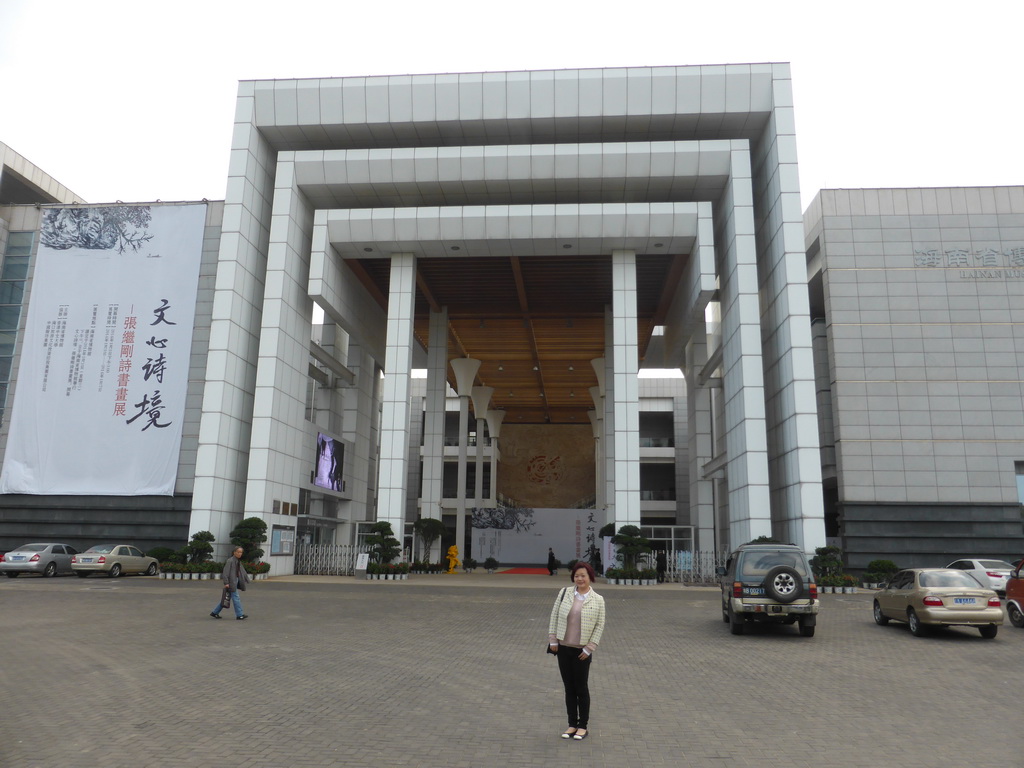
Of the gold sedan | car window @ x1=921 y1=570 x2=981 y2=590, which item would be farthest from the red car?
car window @ x1=921 y1=570 x2=981 y2=590

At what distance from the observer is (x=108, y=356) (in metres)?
32.7

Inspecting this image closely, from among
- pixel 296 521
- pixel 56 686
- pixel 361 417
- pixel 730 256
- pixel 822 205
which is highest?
pixel 822 205

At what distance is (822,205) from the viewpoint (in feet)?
108

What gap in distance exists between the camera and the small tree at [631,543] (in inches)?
1125

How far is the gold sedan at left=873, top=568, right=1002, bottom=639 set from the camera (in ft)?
44.0

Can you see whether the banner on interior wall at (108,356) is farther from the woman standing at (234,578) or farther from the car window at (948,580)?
the car window at (948,580)

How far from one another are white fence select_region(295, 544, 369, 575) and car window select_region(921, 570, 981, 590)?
2382cm

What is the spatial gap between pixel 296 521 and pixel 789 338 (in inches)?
858

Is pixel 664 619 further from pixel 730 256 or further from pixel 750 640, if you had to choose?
pixel 730 256

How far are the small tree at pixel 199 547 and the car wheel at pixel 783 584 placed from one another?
21.1 metres

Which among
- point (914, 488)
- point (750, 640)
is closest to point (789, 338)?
point (914, 488)

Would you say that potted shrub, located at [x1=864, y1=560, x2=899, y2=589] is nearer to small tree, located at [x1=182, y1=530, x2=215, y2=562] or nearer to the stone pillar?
small tree, located at [x1=182, y1=530, x2=215, y2=562]

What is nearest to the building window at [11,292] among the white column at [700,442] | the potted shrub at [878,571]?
the white column at [700,442]

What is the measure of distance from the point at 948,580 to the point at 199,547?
24.0m
